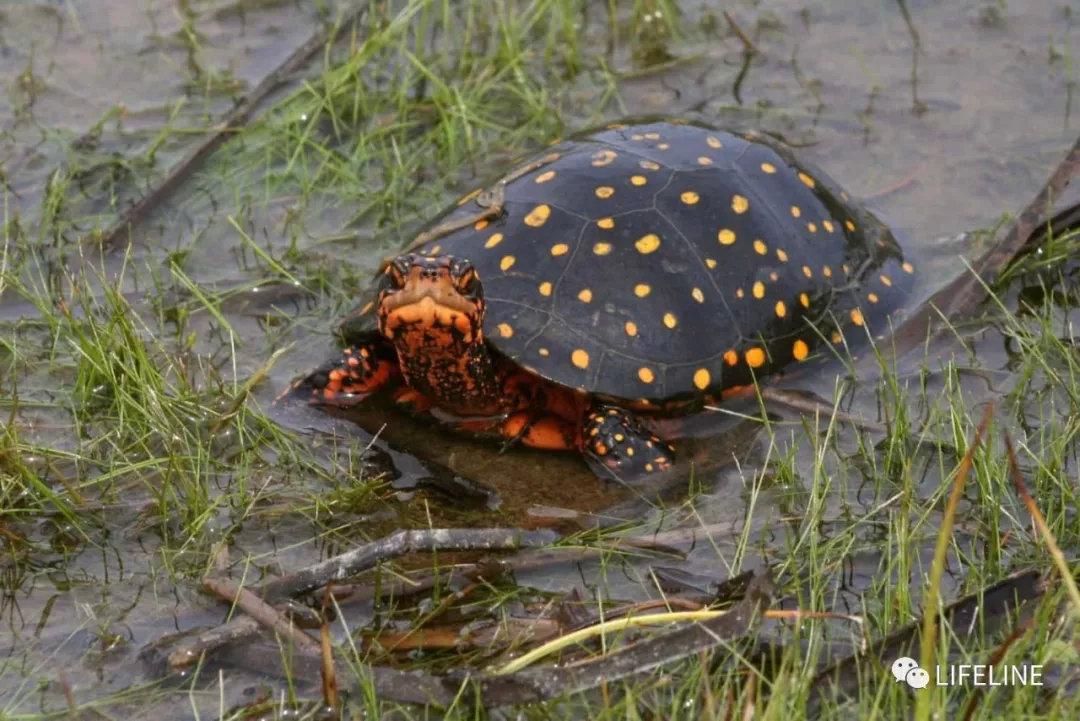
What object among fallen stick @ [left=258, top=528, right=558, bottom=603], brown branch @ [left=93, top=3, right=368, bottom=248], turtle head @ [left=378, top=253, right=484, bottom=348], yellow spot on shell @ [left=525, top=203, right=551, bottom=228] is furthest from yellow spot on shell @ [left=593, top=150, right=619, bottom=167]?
brown branch @ [left=93, top=3, right=368, bottom=248]

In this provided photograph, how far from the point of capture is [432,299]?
16.3 feet

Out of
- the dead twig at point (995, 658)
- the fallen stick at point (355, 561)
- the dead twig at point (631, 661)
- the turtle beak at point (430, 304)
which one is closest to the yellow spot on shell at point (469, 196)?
the turtle beak at point (430, 304)

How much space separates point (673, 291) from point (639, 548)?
48.2 inches

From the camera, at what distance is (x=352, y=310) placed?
605cm

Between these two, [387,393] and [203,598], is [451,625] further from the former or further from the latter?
[387,393]

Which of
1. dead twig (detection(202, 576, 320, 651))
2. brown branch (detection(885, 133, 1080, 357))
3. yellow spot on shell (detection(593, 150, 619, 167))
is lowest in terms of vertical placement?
dead twig (detection(202, 576, 320, 651))

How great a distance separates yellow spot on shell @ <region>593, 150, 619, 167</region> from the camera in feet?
19.1

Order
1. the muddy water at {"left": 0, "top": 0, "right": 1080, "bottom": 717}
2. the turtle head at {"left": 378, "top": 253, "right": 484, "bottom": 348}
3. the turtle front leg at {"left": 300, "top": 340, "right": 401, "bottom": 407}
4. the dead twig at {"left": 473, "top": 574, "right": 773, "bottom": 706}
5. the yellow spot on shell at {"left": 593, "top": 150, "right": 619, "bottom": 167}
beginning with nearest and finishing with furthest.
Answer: the dead twig at {"left": 473, "top": 574, "right": 773, "bottom": 706} < the muddy water at {"left": 0, "top": 0, "right": 1080, "bottom": 717} < the turtle head at {"left": 378, "top": 253, "right": 484, "bottom": 348} < the turtle front leg at {"left": 300, "top": 340, "right": 401, "bottom": 407} < the yellow spot on shell at {"left": 593, "top": 150, "right": 619, "bottom": 167}

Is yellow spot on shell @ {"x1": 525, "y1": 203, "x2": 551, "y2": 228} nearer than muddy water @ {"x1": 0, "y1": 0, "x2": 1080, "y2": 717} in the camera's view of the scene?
No

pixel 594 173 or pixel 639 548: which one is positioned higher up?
pixel 594 173

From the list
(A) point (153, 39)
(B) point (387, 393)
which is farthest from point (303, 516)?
(A) point (153, 39)

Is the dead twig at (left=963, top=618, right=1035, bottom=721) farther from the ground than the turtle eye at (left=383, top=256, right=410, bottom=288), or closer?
closer

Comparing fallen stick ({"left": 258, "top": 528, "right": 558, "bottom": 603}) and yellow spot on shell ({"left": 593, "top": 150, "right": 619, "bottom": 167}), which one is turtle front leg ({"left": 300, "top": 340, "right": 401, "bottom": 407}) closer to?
yellow spot on shell ({"left": 593, "top": 150, "right": 619, "bottom": 167})

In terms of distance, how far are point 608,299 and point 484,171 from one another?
2152 mm
